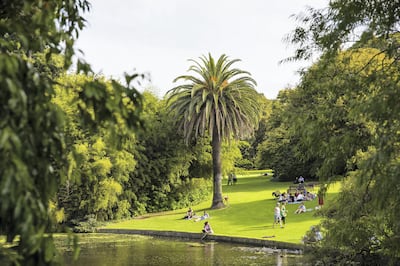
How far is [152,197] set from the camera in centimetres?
4259

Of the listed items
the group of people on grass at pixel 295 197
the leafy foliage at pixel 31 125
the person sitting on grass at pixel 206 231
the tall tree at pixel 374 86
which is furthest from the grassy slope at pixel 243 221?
the leafy foliage at pixel 31 125

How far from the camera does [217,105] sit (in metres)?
37.9

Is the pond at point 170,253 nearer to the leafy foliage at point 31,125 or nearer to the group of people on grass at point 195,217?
the group of people on grass at point 195,217

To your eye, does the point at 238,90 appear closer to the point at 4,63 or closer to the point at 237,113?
the point at 237,113

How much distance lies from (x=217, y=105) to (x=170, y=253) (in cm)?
1590

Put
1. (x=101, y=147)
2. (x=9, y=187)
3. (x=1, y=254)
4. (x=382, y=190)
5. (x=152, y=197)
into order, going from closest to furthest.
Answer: (x=9, y=187) → (x=1, y=254) → (x=382, y=190) → (x=101, y=147) → (x=152, y=197)

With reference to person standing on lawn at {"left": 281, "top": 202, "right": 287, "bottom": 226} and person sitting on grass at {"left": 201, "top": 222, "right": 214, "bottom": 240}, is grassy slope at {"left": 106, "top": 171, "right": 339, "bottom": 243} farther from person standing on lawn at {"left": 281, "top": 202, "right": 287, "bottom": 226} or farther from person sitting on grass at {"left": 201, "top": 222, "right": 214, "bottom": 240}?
person sitting on grass at {"left": 201, "top": 222, "right": 214, "bottom": 240}

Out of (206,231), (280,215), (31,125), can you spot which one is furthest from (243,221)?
(31,125)

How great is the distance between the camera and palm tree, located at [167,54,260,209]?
38.0 m

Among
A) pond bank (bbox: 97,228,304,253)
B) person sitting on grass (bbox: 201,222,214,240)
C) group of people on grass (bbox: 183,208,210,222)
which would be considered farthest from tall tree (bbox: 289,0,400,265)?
group of people on grass (bbox: 183,208,210,222)

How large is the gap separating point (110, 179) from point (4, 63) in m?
32.5

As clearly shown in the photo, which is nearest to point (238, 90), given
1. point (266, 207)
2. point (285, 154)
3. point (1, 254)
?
point (266, 207)

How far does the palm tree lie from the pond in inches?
442

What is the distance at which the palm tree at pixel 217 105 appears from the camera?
38.0 meters
